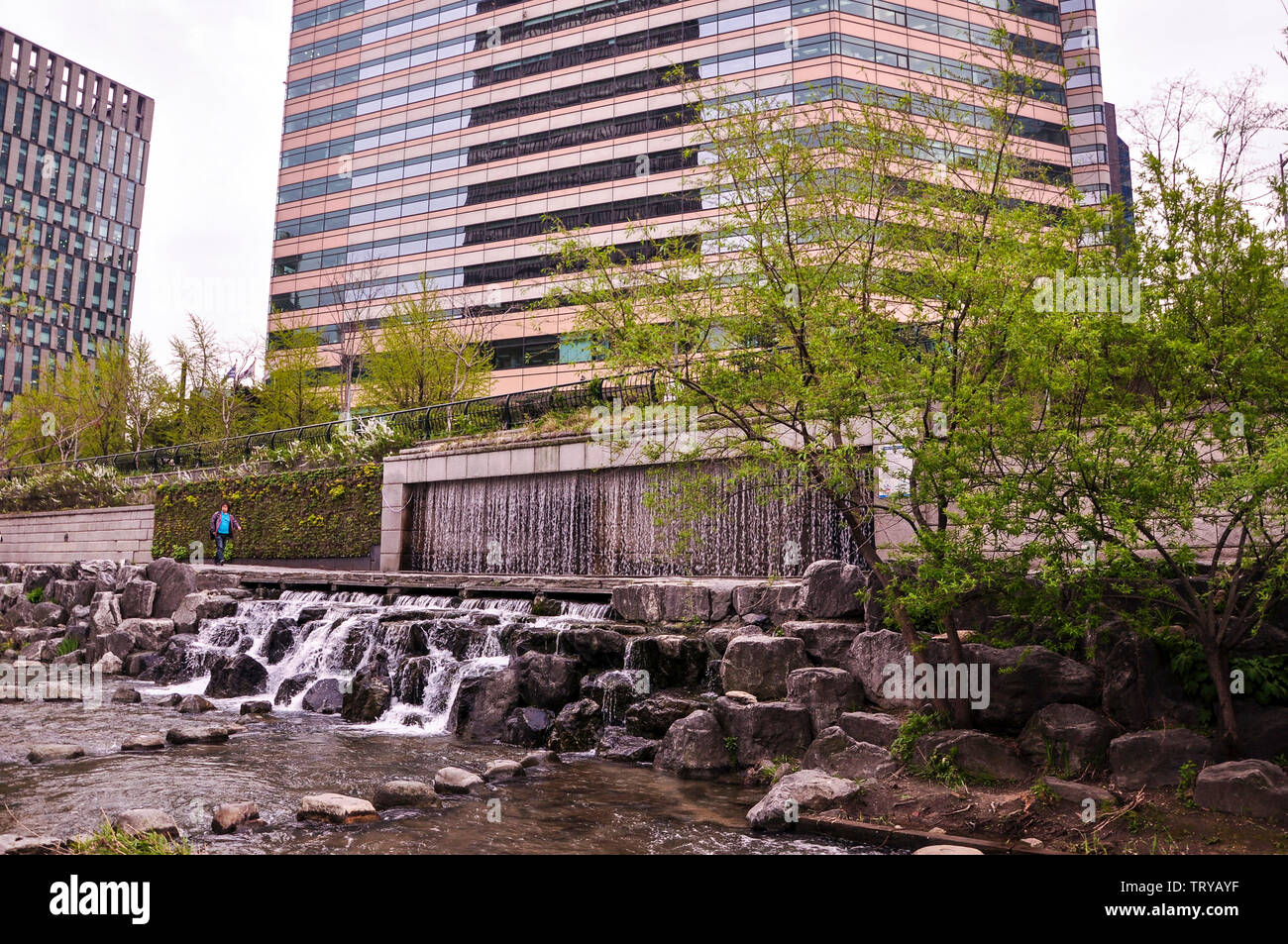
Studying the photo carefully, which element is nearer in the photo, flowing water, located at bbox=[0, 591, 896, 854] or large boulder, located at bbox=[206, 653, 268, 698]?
flowing water, located at bbox=[0, 591, 896, 854]

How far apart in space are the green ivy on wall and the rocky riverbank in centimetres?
590

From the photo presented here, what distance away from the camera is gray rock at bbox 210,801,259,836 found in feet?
25.1

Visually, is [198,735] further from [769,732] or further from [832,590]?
[832,590]

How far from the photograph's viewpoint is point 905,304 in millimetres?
9844

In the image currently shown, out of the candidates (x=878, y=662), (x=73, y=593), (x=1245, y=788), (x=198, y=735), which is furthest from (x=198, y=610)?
(x=1245, y=788)

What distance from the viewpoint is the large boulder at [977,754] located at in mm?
8141

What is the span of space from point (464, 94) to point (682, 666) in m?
55.2

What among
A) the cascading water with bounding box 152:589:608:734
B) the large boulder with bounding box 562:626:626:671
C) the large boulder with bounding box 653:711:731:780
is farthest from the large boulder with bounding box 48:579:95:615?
the large boulder with bounding box 653:711:731:780

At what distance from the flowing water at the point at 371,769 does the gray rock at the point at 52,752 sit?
0.17m

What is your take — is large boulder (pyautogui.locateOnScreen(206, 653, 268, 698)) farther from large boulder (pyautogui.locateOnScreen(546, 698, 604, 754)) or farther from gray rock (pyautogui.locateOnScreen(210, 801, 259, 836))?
gray rock (pyautogui.locateOnScreen(210, 801, 259, 836))

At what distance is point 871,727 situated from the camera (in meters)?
9.24

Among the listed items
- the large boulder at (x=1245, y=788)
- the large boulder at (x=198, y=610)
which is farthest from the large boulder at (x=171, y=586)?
the large boulder at (x=1245, y=788)
